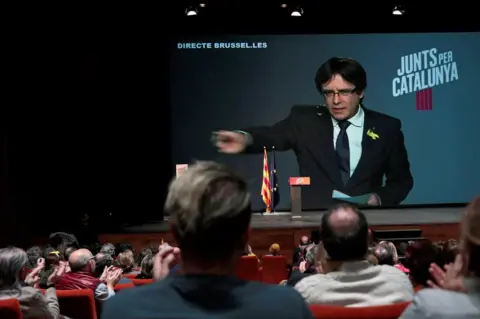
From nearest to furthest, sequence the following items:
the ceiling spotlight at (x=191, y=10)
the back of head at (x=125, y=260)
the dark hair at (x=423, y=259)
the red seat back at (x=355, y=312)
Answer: the red seat back at (x=355, y=312) < the dark hair at (x=423, y=259) < the back of head at (x=125, y=260) < the ceiling spotlight at (x=191, y=10)

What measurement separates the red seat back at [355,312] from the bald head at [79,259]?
2.20 metres

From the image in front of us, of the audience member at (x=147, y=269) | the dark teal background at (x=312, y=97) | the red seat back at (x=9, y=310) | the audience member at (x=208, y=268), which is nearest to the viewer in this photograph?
the audience member at (x=208, y=268)

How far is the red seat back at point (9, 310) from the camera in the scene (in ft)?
7.96

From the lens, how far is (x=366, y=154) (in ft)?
35.5

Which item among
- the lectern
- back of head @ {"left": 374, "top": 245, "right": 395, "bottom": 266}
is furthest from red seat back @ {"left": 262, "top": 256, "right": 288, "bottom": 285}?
the lectern

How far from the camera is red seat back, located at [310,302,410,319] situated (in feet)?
5.84

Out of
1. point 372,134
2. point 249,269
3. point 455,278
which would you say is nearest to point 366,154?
point 372,134

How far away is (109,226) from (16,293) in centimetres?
671

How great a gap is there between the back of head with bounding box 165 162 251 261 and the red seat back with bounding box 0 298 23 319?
4.82 feet

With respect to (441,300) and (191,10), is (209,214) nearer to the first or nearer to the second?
(441,300)

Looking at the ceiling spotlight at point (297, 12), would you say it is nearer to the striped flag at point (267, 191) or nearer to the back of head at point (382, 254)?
the striped flag at point (267, 191)

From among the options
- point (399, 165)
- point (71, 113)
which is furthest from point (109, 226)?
point (399, 165)

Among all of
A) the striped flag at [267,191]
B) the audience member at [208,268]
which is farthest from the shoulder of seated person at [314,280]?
the striped flag at [267,191]

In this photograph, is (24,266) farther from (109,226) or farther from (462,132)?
(462,132)
